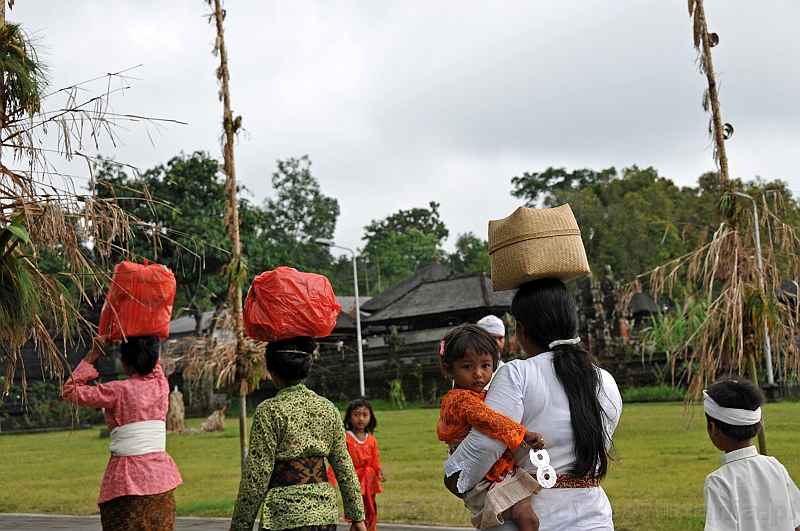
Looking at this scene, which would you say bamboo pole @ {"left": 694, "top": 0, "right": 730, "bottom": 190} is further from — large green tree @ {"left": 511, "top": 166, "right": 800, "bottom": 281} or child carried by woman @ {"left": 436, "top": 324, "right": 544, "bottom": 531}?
large green tree @ {"left": 511, "top": 166, "right": 800, "bottom": 281}

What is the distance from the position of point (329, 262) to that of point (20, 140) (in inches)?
2267

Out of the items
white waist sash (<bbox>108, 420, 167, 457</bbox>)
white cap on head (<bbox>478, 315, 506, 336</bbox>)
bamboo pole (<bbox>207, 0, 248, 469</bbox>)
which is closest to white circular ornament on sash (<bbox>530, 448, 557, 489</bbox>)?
white waist sash (<bbox>108, 420, 167, 457</bbox>)

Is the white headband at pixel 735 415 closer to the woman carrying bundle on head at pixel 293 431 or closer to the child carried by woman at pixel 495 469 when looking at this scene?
the child carried by woman at pixel 495 469

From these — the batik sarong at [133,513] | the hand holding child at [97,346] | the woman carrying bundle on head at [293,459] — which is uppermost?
the hand holding child at [97,346]

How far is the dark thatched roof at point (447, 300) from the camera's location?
29.6 meters

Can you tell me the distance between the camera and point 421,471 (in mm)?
12430

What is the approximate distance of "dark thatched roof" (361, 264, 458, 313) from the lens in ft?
120

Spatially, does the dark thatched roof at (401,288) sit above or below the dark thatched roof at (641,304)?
above

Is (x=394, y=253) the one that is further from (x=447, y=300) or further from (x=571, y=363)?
(x=571, y=363)

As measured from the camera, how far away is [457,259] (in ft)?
200

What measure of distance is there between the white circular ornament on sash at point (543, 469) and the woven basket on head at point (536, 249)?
62 cm

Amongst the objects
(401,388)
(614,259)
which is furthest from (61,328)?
(614,259)

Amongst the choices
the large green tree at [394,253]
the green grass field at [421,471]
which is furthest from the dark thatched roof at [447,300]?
the large green tree at [394,253]

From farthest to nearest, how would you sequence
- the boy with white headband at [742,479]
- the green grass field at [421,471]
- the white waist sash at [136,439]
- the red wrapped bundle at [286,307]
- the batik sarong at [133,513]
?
the green grass field at [421,471], the white waist sash at [136,439], the batik sarong at [133,513], the red wrapped bundle at [286,307], the boy with white headband at [742,479]
